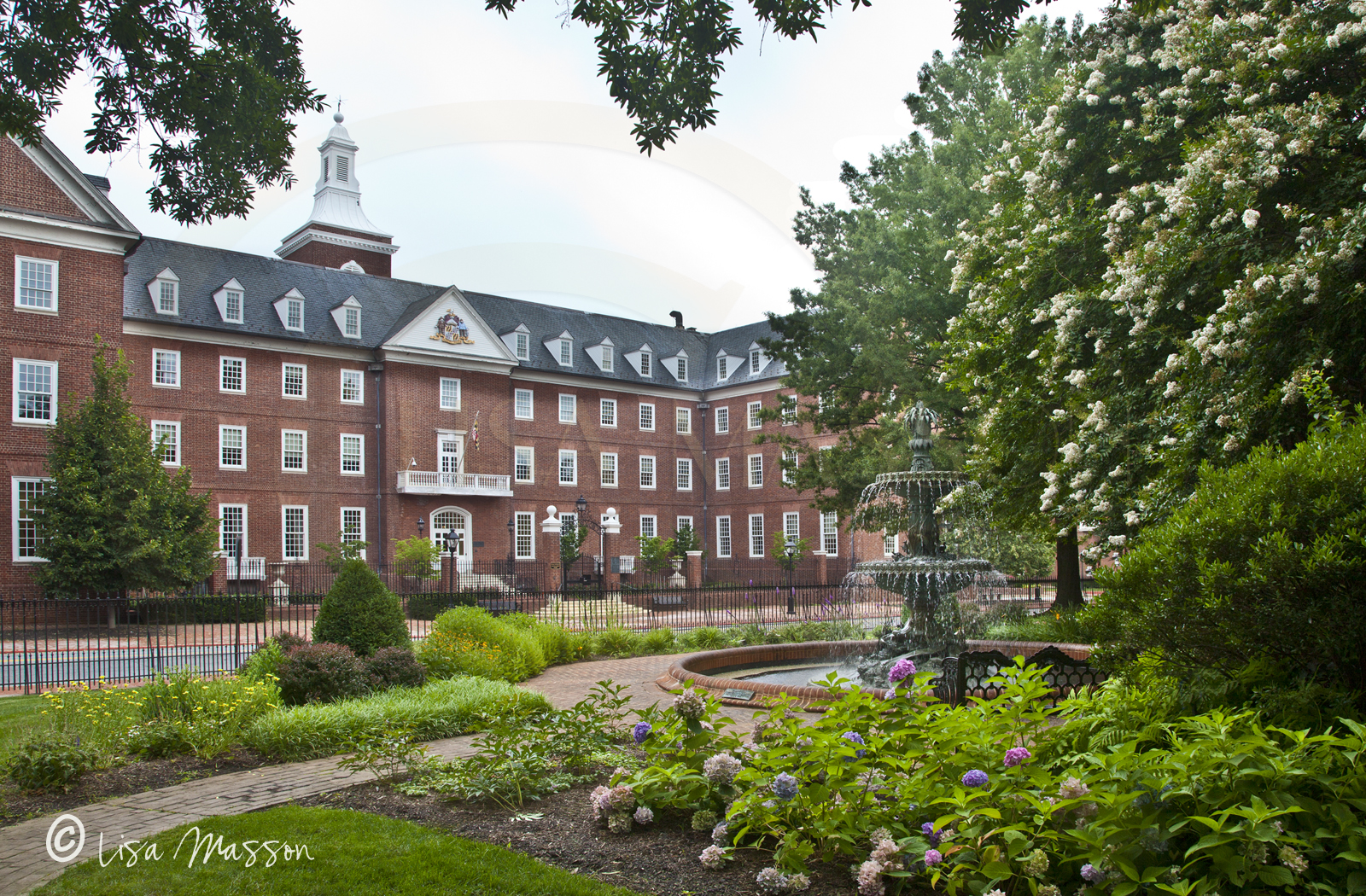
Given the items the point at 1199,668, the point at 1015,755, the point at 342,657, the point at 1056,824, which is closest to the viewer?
the point at 1056,824

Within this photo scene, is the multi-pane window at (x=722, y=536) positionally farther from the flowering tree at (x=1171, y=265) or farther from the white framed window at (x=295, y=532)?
the flowering tree at (x=1171, y=265)

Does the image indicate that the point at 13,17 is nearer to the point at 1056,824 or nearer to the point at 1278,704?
the point at 1056,824

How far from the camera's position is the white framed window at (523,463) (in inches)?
1806

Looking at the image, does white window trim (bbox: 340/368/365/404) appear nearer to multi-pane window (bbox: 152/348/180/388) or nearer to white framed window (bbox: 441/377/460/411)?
white framed window (bbox: 441/377/460/411)

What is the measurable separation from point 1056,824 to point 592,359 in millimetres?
47285

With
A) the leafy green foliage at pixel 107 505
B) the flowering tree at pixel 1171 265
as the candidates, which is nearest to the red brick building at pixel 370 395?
the leafy green foliage at pixel 107 505

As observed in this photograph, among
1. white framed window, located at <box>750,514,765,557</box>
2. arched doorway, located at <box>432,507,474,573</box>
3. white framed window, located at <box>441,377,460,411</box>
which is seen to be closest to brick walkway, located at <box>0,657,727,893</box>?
arched doorway, located at <box>432,507,474,573</box>

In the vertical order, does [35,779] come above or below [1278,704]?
below

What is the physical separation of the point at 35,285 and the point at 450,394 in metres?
17.4

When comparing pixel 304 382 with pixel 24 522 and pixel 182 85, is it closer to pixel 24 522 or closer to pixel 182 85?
pixel 24 522

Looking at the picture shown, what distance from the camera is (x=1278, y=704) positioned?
4.42 metres

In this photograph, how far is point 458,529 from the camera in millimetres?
42469

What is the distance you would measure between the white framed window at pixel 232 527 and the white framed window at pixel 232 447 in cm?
167

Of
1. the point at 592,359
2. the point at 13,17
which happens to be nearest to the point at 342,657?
the point at 13,17
